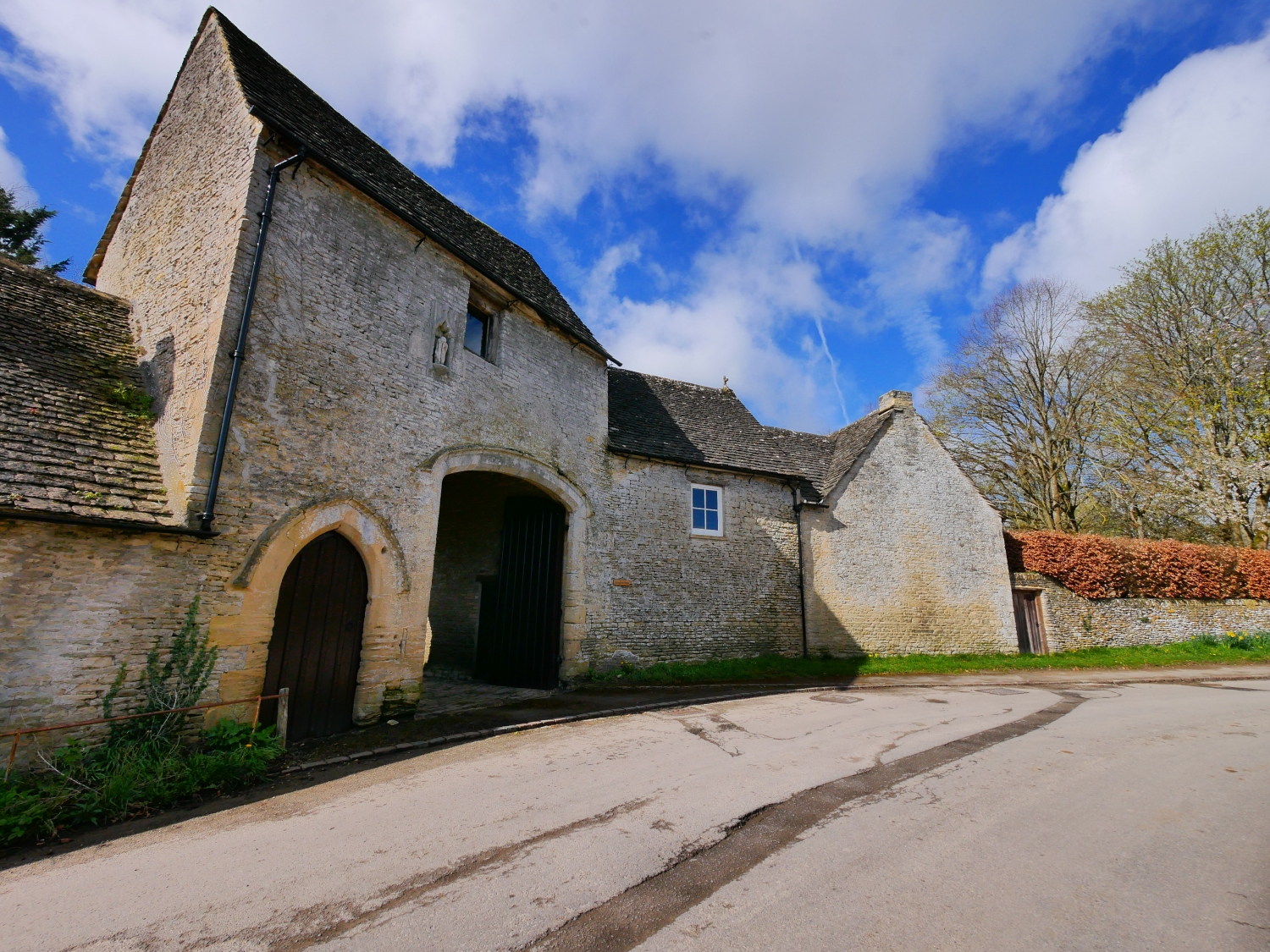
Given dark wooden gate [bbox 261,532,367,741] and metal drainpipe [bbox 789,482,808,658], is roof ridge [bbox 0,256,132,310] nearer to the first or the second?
dark wooden gate [bbox 261,532,367,741]

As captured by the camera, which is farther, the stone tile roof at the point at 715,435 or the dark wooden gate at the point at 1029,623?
the dark wooden gate at the point at 1029,623

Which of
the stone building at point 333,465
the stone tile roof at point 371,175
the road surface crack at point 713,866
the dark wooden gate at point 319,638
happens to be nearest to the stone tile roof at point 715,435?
the stone building at point 333,465

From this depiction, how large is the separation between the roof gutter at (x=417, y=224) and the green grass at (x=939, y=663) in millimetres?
7397

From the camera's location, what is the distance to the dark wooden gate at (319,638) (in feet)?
23.6

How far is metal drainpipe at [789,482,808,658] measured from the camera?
48.6 feet

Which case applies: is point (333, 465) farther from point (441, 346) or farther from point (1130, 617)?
point (1130, 617)

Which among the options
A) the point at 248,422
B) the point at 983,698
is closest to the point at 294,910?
the point at 248,422

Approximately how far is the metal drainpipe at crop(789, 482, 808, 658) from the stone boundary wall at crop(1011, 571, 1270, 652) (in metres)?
7.44

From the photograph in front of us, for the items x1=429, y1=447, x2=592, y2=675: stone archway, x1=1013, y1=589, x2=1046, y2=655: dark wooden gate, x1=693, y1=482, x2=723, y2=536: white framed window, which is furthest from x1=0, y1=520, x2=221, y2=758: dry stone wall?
x1=1013, y1=589, x2=1046, y2=655: dark wooden gate

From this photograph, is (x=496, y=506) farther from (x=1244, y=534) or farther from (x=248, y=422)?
(x=1244, y=534)

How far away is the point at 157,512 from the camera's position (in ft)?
20.6

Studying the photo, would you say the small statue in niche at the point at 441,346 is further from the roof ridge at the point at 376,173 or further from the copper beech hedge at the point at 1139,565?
the copper beech hedge at the point at 1139,565

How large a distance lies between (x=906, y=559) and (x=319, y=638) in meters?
14.6

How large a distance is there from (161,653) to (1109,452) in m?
27.4
